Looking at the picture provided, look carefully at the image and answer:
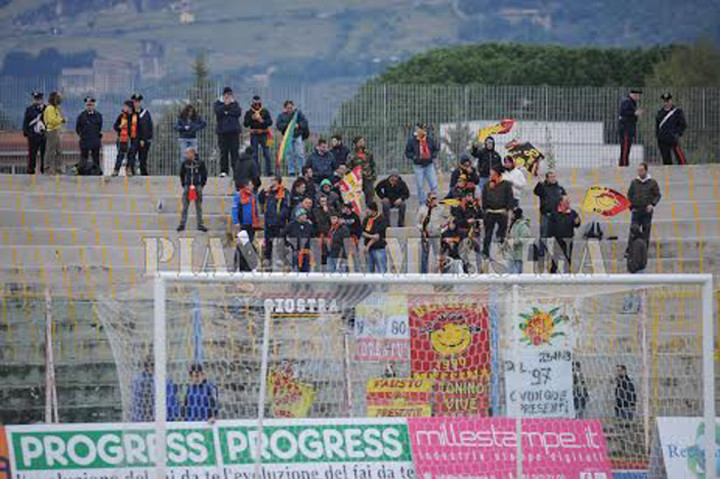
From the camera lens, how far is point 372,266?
21.5 metres

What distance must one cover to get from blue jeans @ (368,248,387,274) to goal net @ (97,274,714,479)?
5.16m

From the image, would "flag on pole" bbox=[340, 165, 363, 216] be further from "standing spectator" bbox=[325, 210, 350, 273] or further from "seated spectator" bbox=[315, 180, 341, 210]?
"standing spectator" bbox=[325, 210, 350, 273]

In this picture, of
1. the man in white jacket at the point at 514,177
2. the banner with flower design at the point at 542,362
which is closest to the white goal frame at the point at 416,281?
the banner with flower design at the point at 542,362

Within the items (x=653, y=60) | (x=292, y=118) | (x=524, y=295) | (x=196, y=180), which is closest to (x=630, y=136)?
(x=292, y=118)

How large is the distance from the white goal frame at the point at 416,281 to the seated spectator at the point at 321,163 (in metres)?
9.40

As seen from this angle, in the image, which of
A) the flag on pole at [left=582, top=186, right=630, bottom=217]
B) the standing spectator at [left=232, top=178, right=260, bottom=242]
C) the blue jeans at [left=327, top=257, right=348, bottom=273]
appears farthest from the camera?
the flag on pole at [left=582, top=186, right=630, bottom=217]

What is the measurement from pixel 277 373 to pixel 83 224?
404 inches

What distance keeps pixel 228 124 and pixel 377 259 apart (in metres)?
5.67

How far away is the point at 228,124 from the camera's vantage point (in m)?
26.3

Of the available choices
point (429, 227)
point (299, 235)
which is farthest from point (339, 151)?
point (299, 235)

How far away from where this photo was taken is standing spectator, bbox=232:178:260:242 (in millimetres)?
23016

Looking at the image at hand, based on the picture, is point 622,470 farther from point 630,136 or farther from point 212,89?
point 212,89

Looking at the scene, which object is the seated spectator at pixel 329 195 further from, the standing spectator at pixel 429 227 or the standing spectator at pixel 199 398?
the standing spectator at pixel 199 398

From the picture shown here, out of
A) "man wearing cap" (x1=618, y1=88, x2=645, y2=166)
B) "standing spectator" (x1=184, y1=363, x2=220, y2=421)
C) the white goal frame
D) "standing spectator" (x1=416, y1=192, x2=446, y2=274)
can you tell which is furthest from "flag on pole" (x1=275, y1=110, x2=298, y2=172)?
the white goal frame
